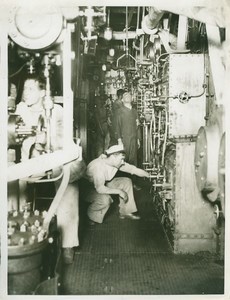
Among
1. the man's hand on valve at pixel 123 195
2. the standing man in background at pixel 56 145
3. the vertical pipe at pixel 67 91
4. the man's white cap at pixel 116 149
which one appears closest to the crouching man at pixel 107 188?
the man's hand on valve at pixel 123 195

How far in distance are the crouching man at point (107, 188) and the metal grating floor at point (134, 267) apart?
6.3 inches

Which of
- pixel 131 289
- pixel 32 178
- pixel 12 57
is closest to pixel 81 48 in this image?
pixel 12 57

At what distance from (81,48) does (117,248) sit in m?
1.52

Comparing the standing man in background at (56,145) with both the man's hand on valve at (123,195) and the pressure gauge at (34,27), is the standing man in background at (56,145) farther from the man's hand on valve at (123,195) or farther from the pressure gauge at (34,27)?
the man's hand on valve at (123,195)

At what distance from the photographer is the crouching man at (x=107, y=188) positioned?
304 centimetres

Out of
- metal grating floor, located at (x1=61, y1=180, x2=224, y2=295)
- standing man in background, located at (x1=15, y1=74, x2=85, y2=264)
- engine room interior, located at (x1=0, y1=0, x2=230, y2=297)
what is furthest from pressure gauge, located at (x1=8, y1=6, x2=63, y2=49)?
metal grating floor, located at (x1=61, y1=180, x2=224, y2=295)

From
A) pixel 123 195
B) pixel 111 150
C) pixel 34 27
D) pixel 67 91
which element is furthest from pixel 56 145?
pixel 123 195

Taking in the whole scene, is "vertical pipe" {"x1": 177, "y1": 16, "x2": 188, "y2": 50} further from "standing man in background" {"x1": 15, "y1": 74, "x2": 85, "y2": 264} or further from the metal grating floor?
the metal grating floor

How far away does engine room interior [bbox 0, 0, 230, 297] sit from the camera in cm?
192

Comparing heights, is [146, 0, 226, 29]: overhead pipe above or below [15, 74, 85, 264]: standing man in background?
above

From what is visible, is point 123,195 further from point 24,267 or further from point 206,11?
point 206,11

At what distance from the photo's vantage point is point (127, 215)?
3303 millimetres

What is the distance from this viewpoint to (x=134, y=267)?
2.44 metres

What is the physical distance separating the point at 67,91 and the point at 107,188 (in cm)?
141
